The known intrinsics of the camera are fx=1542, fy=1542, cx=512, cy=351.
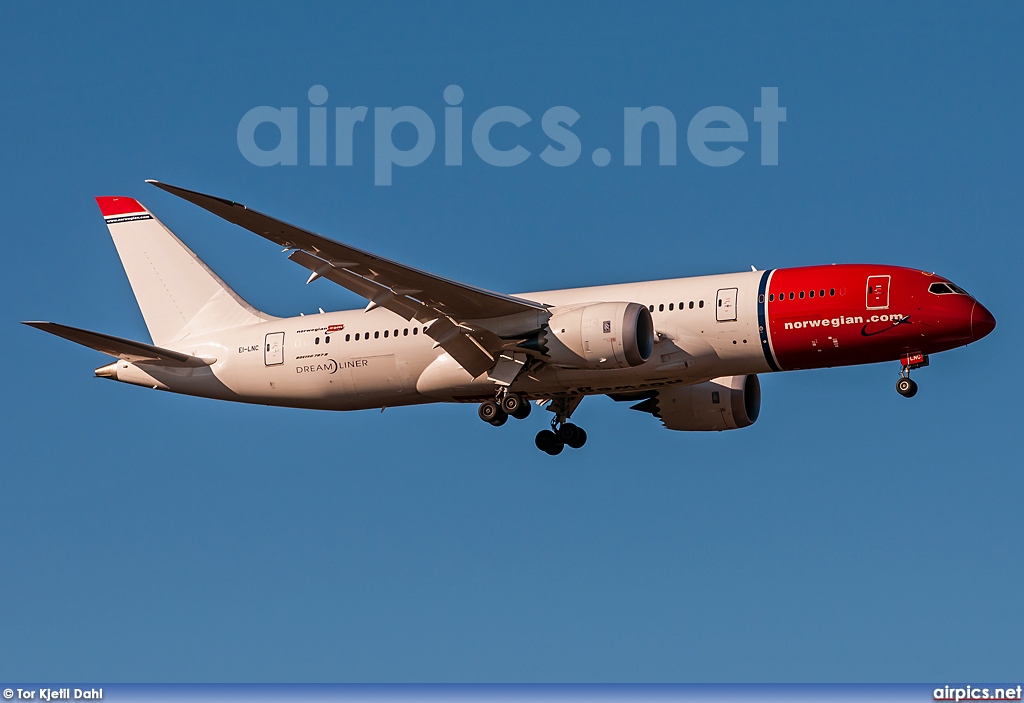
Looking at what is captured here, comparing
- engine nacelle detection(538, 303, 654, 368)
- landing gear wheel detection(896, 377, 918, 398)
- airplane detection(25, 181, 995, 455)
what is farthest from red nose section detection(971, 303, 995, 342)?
engine nacelle detection(538, 303, 654, 368)

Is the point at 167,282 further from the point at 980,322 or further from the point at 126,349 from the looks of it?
the point at 980,322

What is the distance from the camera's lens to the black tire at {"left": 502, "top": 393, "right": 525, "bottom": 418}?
142 ft

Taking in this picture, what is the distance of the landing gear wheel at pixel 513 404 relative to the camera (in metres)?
43.3

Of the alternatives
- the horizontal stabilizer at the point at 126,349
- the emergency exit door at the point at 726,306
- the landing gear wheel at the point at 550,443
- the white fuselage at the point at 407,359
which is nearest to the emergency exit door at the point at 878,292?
the white fuselage at the point at 407,359

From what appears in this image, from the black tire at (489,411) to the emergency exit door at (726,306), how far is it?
23.0ft

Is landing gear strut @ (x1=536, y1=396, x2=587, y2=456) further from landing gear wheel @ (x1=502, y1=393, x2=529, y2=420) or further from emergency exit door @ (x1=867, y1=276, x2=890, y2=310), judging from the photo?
emergency exit door @ (x1=867, y1=276, x2=890, y2=310)

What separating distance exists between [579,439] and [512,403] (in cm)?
401

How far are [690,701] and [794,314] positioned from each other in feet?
38.0

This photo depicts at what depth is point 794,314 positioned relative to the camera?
40.4m

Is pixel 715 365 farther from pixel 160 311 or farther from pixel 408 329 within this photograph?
pixel 160 311

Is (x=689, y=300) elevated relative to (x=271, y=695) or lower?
elevated

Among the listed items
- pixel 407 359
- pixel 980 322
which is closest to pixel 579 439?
pixel 407 359

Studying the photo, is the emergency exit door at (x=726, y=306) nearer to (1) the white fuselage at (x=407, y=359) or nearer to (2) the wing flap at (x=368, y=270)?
(1) the white fuselage at (x=407, y=359)

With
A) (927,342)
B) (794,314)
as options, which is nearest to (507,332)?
(794,314)
